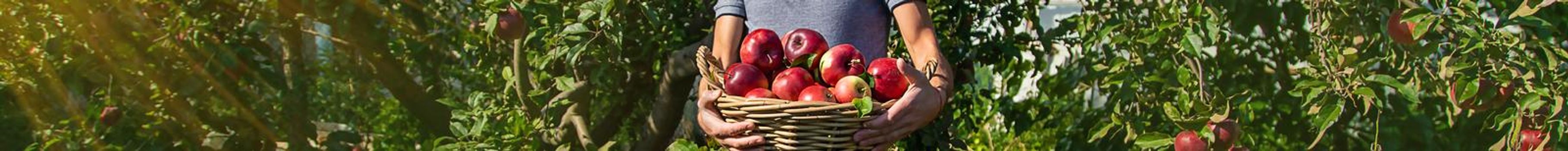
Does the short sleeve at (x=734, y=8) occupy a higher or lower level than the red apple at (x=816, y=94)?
lower

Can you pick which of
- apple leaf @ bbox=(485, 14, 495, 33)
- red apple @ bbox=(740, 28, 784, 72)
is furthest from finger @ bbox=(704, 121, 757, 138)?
apple leaf @ bbox=(485, 14, 495, 33)

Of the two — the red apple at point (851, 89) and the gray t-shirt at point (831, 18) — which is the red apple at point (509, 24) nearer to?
the gray t-shirt at point (831, 18)

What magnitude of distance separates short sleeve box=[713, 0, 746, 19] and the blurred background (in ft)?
0.56

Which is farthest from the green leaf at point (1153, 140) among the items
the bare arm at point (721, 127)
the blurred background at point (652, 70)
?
the bare arm at point (721, 127)

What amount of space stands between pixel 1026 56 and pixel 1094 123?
2.23 meters

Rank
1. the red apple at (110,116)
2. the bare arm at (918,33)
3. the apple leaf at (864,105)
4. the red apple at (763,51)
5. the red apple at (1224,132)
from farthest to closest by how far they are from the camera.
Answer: the red apple at (110,116) < the red apple at (1224,132) < the bare arm at (918,33) < the red apple at (763,51) < the apple leaf at (864,105)

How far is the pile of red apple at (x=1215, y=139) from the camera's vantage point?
255 centimetres

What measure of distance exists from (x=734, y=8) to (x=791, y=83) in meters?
0.47

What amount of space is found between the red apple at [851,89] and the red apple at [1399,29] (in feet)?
3.27

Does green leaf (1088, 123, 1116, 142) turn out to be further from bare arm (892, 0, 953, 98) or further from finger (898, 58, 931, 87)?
finger (898, 58, 931, 87)

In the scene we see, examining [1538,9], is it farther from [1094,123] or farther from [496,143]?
[496,143]

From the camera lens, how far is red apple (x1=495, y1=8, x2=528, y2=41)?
2799 mm

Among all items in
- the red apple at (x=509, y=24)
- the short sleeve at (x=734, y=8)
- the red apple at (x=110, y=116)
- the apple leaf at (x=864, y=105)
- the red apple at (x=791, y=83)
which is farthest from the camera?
the red apple at (x=110, y=116)

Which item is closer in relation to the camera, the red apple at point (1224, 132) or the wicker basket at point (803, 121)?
the wicker basket at point (803, 121)
